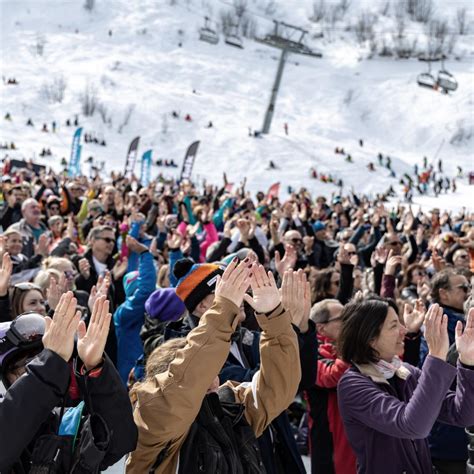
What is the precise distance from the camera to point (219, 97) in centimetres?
5969

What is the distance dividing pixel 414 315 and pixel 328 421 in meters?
0.69

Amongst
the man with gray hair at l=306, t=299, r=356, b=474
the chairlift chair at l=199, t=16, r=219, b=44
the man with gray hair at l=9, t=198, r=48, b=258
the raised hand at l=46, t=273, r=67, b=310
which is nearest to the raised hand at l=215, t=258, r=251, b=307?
the man with gray hair at l=306, t=299, r=356, b=474

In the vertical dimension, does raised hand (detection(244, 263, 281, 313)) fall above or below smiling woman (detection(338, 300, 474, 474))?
above

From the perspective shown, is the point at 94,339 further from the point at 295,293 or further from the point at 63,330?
the point at 295,293

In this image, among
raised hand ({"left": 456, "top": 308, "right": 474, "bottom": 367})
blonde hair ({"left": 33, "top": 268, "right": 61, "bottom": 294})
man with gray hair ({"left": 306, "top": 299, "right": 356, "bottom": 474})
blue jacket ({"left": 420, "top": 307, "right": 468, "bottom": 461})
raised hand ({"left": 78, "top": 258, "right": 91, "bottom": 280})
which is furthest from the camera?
raised hand ({"left": 78, "top": 258, "right": 91, "bottom": 280})

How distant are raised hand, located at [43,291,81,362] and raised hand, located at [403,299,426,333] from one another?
6.45ft

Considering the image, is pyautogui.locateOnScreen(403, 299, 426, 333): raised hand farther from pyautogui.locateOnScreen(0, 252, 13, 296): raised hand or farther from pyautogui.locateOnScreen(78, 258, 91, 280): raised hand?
pyautogui.locateOnScreen(78, 258, 91, 280): raised hand

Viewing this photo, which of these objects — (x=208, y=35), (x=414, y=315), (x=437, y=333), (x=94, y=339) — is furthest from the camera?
(x=208, y=35)

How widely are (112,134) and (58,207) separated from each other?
41796mm

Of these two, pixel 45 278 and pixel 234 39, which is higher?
pixel 45 278

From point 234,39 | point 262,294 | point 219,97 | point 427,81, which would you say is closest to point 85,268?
point 262,294

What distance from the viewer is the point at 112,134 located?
52000 mm

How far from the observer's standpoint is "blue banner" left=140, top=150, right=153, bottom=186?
3366 centimetres

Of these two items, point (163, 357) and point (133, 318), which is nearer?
point (163, 357)
